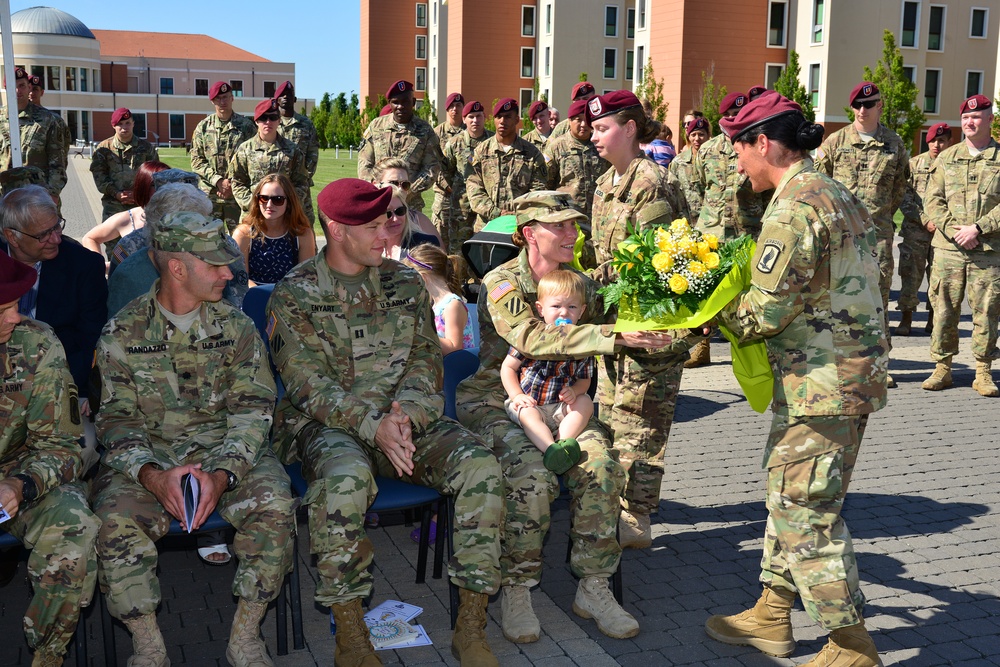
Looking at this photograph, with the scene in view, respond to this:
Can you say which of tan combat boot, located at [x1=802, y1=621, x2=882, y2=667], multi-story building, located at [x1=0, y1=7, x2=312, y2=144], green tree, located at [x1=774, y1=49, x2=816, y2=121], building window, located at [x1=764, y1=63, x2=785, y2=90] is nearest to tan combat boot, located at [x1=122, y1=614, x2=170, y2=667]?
tan combat boot, located at [x1=802, y1=621, x2=882, y2=667]

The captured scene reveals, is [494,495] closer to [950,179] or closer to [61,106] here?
[950,179]

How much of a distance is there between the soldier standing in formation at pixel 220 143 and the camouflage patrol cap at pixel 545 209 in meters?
8.07

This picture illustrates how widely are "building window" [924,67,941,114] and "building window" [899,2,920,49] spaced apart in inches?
69.3

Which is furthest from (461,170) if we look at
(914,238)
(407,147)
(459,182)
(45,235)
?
(45,235)

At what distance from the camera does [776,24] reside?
155ft

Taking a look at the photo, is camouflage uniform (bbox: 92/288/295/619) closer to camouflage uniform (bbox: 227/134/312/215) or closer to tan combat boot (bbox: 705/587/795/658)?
tan combat boot (bbox: 705/587/795/658)

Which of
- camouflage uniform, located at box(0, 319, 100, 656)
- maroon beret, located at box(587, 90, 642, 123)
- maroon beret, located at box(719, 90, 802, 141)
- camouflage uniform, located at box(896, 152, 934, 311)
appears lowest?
camouflage uniform, located at box(0, 319, 100, 656)

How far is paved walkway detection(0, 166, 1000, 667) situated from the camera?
4395mm

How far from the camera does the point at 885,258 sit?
10.1 metres

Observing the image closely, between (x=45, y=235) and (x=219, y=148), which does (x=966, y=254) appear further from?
(x=219, y=148)

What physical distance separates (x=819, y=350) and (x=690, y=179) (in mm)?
7307

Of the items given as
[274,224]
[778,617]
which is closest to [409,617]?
[778,617]

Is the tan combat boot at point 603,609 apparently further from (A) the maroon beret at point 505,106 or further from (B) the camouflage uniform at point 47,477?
(A) the maroon beret at point 505,106

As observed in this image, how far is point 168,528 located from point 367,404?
1029 mm
